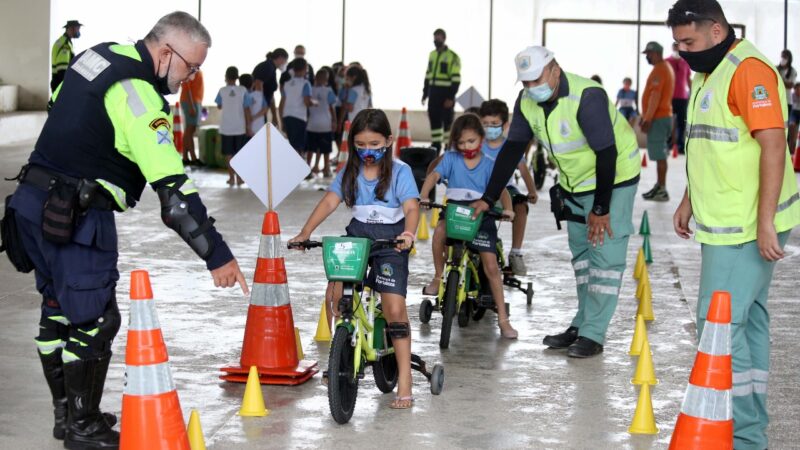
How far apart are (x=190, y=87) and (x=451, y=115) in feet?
14.2

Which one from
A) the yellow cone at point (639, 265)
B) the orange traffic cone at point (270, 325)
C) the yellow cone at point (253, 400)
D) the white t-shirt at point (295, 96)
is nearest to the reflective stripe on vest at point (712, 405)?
the yellow cone at point (253, 400)

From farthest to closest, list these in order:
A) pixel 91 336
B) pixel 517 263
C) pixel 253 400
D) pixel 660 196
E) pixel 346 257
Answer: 1. pixel 660 196
2. pixel 517 263
3. pixel 253 400
4. pixel 346 257
5. pixel 91 336

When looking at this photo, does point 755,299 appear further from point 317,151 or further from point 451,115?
point 451,115

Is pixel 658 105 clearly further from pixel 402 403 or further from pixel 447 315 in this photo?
pixel 402 403

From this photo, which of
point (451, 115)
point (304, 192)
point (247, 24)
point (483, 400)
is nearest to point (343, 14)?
point (247, 24)

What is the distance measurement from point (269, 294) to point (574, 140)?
6.66 feet

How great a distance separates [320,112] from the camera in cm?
1878

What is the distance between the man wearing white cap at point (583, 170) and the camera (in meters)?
7.48

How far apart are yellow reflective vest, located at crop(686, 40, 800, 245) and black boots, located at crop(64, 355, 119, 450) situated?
2717mm

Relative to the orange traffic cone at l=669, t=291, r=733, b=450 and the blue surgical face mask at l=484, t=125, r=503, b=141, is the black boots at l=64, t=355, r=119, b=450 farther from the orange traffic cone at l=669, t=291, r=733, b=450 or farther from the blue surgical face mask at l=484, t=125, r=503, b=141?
the blue surgical face mask at l=484, t=125, r=503, b=141

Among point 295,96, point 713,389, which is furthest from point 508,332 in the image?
point 295,96

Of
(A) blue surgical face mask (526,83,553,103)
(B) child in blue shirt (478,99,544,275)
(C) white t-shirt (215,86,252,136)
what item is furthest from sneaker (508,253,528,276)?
(C) white t-shirt (215,86,252,136)

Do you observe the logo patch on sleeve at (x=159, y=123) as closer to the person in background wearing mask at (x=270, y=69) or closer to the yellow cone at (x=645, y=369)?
the yellow cone at (x=645, y=369)

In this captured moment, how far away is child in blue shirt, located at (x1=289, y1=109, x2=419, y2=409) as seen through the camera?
646 centimetres
